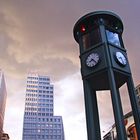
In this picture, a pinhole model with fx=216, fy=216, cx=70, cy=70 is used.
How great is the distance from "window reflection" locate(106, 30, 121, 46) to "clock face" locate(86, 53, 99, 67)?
166cm

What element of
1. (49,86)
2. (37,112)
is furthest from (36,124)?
(49,86)

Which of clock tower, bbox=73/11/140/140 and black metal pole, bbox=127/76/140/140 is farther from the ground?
clock tower, bbox=73/11/140/140

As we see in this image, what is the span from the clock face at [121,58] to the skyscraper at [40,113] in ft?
414

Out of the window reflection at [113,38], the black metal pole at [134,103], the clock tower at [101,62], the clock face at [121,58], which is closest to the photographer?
the black metal pole at [134,103]

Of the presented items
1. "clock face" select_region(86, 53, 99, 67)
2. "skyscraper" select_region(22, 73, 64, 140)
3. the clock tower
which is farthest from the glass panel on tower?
"skyscraper" select_region(22, 73, 64, 140)

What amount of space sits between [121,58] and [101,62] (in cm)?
174

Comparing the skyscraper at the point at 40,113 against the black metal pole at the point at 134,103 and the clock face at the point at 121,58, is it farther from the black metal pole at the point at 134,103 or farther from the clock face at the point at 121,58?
the black metal pole at the point at 134,103

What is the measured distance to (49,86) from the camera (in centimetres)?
16362

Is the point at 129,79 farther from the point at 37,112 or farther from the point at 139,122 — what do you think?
the point at 37,112

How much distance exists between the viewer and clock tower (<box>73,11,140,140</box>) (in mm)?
14777

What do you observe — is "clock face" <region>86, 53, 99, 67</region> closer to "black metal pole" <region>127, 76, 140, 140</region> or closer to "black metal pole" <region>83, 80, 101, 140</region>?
"black metal pole" <region>83, 80, 101, 140</region>

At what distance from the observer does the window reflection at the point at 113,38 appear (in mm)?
16772

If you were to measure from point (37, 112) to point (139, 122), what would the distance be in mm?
136833

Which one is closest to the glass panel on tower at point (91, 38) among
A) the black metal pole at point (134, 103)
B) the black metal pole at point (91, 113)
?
the black metal pole at point (91, 113)
